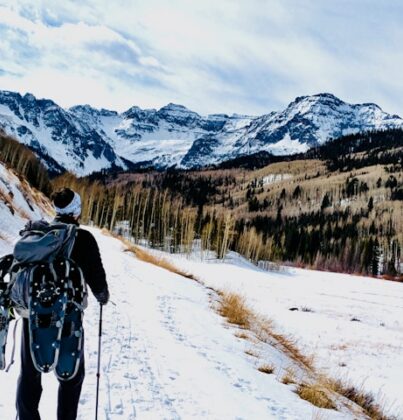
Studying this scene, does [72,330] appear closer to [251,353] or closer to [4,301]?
[4,301]

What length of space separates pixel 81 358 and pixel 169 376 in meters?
3.37

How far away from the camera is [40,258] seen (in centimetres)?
409

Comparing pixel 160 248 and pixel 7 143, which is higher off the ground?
pixel 7 143

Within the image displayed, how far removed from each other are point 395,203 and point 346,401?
200 meters

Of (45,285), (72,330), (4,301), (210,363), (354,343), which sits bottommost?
(354,343)

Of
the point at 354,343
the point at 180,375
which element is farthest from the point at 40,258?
the point at 354,343

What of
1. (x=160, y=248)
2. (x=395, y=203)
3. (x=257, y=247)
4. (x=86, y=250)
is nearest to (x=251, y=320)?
(x=86, y=250)

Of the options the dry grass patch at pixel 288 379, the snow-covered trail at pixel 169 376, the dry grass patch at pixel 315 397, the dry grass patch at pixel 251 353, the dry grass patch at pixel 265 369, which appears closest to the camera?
the snow-covered trail at pixel 169 376

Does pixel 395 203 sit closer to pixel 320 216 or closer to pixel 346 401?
pixel 320 216

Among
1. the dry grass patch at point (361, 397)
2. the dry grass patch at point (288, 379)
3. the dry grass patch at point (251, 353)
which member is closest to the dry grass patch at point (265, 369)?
the dry grass patch at point (288, 379)

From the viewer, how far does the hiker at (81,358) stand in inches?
167

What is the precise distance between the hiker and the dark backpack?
6.9 inches

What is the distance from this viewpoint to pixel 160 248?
97.4 meters

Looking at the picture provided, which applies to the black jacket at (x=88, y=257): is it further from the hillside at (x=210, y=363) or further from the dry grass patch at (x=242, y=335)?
the dry grass patch at (x=242, y=335)
